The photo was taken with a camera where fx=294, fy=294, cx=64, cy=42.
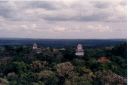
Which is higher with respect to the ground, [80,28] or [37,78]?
[80,28]

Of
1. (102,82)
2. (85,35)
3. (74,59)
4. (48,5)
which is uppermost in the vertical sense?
(48,5)

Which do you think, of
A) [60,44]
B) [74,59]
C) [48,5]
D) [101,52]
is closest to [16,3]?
[48,5]

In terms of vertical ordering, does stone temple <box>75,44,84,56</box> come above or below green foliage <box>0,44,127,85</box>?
above

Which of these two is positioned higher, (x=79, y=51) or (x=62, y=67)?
(x=79, y=51)

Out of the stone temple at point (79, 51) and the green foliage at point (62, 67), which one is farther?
the stone temple at point (79, 51)

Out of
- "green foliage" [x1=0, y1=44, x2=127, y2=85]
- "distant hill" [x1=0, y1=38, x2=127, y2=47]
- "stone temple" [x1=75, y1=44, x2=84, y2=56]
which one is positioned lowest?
"green foliage" [x1=0, y1=44, x2=127, y2=85]

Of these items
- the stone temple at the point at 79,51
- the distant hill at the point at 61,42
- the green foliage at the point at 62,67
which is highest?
the distant hill at the point at 61,42

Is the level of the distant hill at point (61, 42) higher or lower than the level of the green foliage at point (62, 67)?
higher

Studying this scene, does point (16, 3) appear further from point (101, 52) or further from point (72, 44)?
point (101, 52)

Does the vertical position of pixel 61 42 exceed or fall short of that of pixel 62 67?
it exceeds it

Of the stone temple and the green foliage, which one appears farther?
the stone temple
